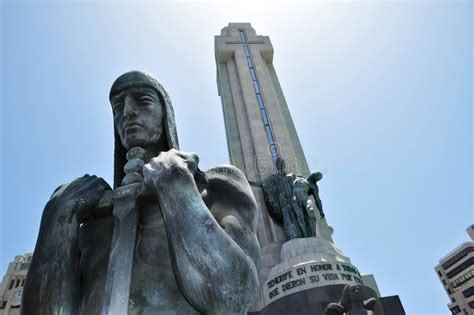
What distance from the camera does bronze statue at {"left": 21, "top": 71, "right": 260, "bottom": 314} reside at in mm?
1192

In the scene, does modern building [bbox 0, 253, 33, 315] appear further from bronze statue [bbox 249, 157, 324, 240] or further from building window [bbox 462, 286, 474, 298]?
building window [bbox 462, 286, 474, 298]

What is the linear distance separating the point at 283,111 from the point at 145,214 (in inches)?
635

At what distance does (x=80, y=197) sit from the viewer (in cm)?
147

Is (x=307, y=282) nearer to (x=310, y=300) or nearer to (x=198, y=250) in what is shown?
(x=310, y=300)

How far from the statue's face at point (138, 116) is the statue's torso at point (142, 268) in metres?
0.37

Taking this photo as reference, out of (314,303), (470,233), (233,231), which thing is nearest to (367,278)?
(314,303)

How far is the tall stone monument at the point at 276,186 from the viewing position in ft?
25.9

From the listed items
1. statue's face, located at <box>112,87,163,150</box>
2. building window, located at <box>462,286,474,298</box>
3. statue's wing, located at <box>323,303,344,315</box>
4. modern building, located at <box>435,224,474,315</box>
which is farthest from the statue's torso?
building window, located at <box>462,286,474,298</box>

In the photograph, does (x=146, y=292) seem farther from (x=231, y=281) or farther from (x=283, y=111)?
(x=283, y=111)

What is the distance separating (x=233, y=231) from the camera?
1432 millimetres

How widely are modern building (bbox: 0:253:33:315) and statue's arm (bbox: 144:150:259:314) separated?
3523 centimetres

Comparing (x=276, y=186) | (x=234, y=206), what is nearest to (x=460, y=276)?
(x=276, y=186)

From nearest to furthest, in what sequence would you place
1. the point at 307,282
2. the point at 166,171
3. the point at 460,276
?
the point at 166,171 → the point at 307,282 → the point at 460,276

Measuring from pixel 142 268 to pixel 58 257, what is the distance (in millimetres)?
318
